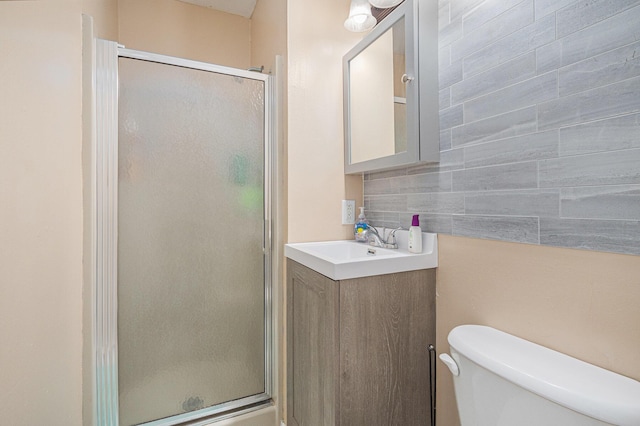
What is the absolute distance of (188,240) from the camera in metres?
1.40

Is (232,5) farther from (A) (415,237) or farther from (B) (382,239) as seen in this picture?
(A) (415,237)

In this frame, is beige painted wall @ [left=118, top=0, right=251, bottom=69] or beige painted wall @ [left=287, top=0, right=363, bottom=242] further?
beige painted wall @ [left=118, top=0, right=251, bottom=69]

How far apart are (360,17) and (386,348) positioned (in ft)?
4.75

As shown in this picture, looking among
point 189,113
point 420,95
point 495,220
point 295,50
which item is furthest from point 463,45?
point 189,113

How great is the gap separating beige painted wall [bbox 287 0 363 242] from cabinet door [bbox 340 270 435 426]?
0.53m

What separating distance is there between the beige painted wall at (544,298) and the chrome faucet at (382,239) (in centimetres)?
24

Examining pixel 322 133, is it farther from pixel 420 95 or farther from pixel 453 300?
pixel 453 300

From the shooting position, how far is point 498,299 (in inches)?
36.3

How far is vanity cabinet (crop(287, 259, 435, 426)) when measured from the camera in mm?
1000

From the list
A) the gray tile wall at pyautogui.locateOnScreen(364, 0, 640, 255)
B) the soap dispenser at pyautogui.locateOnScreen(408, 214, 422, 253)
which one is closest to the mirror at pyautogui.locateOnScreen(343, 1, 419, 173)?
the gray tile wall at pyautogui.locateOnScreen(364, 0, 640, 255)

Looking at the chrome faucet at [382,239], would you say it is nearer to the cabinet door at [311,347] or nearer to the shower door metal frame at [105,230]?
the cabinet door at [311,347]

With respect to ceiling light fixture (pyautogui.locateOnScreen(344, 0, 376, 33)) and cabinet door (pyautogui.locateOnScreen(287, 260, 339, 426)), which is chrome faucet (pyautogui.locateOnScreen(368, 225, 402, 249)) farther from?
ceiling light fixture (pyautogui.locateOnScreen(344, 0, 376, 33))

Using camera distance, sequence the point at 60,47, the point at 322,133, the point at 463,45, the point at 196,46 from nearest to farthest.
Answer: the point at 60,47 → the point at 463,45 → the point at 322,133 → the point at 196,46

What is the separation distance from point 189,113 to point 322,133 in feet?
2.11
